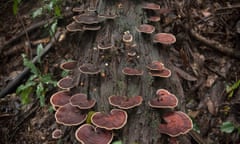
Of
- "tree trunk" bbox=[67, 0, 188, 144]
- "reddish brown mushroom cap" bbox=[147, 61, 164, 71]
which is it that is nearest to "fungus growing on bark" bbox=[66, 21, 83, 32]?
"tree trunk" bbox=[67, 0, 188, 144]

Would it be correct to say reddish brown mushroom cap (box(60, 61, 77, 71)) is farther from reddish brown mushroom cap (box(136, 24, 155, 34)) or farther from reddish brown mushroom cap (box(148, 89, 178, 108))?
reddish brown mushroom cap (box(148, 89, 178, 108))

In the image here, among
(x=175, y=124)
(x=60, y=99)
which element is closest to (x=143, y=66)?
(x=175, y=124)

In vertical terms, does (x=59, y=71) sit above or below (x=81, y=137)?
below

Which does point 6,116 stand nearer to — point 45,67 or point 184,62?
point 45,67

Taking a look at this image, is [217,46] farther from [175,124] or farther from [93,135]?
[93,135]

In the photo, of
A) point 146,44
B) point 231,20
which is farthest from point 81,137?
point 231,20

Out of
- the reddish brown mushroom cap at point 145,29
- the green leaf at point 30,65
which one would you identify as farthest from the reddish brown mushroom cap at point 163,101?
the green leaf at point 30,65
